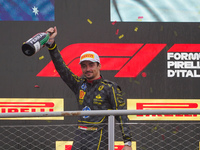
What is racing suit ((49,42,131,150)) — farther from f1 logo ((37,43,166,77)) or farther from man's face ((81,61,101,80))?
f1 logo ((37,43,166,77))

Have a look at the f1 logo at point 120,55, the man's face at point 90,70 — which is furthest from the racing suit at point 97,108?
the f1 logo at point 120,55

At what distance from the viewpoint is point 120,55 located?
2895mm

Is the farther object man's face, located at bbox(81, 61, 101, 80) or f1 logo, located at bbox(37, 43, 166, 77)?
f1 logo, located at bbox(37, 43, 166, 77)

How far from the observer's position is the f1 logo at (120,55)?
2881 mm

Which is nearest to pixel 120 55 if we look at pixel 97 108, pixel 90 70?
pixel 90 70

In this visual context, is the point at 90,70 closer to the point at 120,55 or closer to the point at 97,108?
the point at 97,108

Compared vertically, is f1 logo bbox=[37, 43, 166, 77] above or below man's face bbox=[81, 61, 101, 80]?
Result: above

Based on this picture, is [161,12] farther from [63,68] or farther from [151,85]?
[63,68]

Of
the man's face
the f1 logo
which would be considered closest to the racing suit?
the man's face

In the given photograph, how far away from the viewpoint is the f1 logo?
2.88 m

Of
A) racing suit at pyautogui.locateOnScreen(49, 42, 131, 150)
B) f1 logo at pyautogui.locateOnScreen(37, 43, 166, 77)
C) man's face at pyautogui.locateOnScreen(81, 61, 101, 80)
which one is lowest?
racing suit at pyautogui.locateOnScreen(49, 42, 131, 150)

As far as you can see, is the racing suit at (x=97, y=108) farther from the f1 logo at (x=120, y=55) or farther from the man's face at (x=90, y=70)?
the f1 logo at (x=120, y=55)

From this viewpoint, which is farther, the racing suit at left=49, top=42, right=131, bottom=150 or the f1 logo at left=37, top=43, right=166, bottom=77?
the f1 logo at left=37, top=43, right=166, bottom=77

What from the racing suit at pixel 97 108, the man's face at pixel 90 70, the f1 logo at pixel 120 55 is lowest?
the racing suit at pixel 97 108
